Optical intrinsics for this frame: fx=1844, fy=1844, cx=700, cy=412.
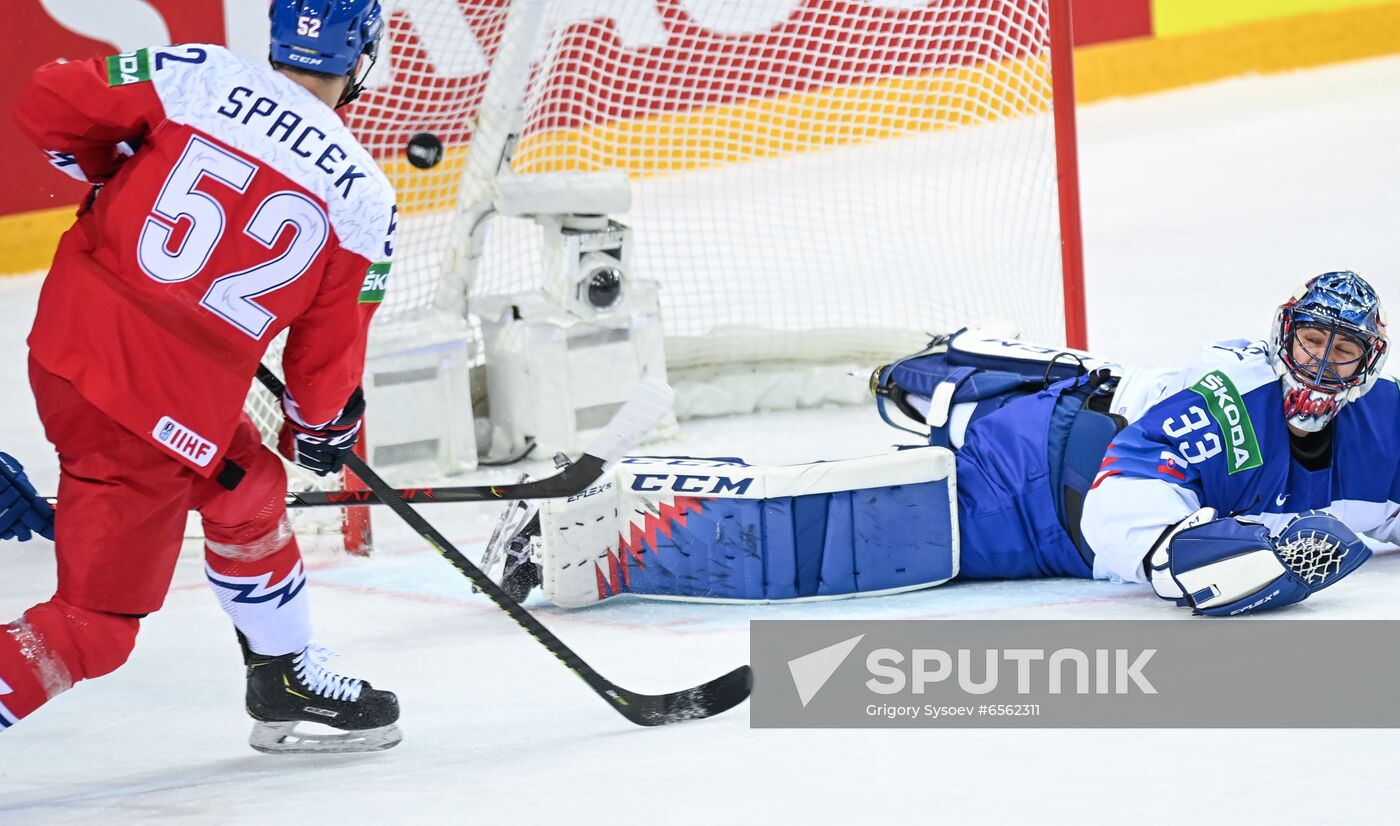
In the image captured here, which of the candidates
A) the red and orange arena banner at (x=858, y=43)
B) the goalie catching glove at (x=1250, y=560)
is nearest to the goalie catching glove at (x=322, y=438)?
the goalie catching glove at (x=1250, y=560)

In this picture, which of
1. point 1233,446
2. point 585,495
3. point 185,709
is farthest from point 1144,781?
point 185,709

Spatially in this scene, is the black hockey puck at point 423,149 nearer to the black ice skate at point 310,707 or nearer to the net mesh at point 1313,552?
the black ice skate at point 310,707

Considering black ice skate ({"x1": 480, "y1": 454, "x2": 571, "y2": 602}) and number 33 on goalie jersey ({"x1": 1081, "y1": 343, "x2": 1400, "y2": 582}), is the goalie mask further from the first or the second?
black ice skate ({"x1": 480, "y1": 454, "x2": 571, "y2": 602})

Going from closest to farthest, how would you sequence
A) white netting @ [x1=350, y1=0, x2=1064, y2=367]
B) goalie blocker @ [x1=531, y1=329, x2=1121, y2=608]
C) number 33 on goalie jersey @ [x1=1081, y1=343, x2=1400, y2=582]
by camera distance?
number 33 on goalie jersey @ [x1=1081, y1=343, x2=1400, y2=582] < goalie blocker @ [x1=531, y1=329, x2=1121, y2=608] < white netting @ [x1=350, y1=0, x2=1064, y2=367]

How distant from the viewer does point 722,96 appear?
19.2ft

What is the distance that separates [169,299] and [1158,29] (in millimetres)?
7097

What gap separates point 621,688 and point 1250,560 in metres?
1.00

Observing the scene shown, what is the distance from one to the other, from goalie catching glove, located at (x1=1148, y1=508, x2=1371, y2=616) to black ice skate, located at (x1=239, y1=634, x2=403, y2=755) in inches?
49.2

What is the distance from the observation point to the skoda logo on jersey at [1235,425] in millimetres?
3020

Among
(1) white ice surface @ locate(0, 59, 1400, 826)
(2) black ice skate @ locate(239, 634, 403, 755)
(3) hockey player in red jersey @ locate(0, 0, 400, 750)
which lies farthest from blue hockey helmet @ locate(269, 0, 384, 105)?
(1) white ice surface @ locate(0, 59, 1400, 826)

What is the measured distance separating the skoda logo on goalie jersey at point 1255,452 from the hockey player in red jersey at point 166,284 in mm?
1338

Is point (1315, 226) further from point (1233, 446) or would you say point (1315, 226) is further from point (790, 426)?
point (1233, 446)

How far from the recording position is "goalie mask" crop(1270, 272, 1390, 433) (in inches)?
115

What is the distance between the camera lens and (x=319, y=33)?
93.2 inches
